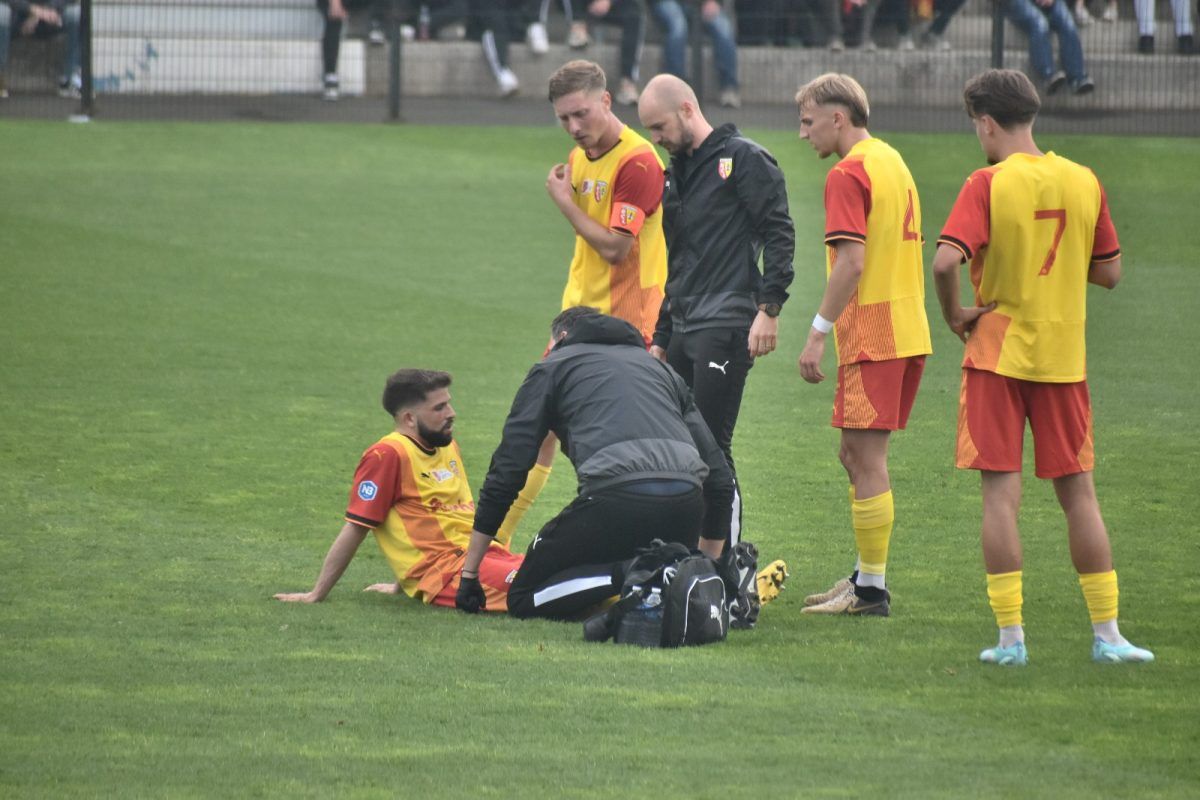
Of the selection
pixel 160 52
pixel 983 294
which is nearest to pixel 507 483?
pixel 983 294

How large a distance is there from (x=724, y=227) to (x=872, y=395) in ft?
3.15

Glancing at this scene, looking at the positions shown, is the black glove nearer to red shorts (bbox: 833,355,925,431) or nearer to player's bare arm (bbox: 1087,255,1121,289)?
red shorts (bbox: 833,355,925,431)

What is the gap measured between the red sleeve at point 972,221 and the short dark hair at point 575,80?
212cm

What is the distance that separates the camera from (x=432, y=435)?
6906mm

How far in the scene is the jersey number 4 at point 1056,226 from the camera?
5.70 m

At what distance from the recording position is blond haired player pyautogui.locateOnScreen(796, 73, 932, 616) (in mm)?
6406

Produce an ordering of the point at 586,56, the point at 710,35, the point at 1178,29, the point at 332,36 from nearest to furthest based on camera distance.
Answer: the point at 332,36
the point at 710,35
the point at 1178,29
the point at 586,56

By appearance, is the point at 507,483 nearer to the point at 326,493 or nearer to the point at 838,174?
the point at 838,174

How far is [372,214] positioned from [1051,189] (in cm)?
1284

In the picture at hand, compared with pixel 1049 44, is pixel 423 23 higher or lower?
higher

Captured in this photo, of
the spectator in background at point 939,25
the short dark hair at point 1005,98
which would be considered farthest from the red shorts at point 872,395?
the spectator in background at point 939,25

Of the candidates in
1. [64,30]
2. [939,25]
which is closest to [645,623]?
[64,30]

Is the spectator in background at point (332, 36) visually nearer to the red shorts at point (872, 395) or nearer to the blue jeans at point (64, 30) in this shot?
the blue jeans at point (64, 30)

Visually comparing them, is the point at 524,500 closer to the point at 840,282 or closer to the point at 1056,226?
the point at 840,282
